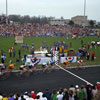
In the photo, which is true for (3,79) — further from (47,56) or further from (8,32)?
(8,32)

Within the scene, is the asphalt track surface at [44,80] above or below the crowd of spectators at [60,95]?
below

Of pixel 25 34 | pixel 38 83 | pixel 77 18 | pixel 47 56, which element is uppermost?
pixel 77 18

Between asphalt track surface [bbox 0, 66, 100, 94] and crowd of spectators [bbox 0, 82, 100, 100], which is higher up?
crowd of spectators [bbox 0, 82, 100, 100]

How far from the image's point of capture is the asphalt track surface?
12430 mm

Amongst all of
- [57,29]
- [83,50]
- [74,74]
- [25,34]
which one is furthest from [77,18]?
[74,74]

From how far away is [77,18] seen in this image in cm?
13425

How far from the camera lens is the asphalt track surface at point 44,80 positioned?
12.4 m

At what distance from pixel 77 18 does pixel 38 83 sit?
12585cm

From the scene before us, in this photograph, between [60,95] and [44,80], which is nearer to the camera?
[60,95]

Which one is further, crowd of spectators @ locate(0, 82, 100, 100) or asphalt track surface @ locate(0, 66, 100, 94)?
asphalt track surface @ locate(0, 66, 100, 94)

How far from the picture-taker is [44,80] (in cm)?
1422

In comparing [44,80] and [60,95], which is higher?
[60,95]

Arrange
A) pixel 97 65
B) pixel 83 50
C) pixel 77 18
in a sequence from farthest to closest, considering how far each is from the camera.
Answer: pixel 77 18
pixel 83 50
pixel 97 65

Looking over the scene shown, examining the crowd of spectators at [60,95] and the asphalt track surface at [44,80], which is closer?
the crowd of spectators at [60,95]
